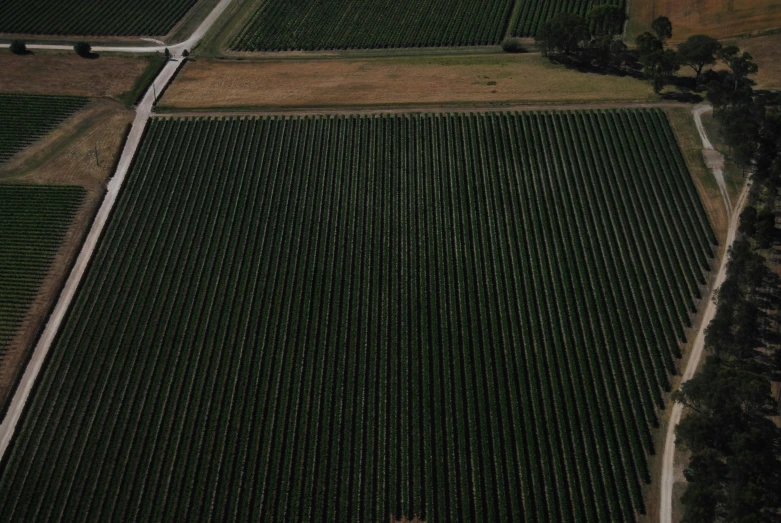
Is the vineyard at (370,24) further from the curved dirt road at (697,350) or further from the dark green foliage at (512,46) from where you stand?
the curved dirt road at (697,350)

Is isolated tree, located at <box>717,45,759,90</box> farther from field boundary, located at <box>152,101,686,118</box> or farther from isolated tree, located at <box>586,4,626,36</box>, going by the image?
isolated tree, located at <box>586,4,626,36</box>

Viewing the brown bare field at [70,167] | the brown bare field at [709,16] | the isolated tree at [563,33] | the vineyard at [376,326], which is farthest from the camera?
the brown bare field at [709,16]

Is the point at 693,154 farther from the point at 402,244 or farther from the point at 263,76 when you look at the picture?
the point at 263,76

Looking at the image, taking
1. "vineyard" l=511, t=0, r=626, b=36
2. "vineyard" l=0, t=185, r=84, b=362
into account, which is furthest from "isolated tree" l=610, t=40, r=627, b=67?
"vineyard" l=0, t=185, r=84, b=362

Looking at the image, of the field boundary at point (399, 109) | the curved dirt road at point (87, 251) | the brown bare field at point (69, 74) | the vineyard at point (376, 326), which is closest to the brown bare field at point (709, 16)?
the field boundary at point (399, 109)

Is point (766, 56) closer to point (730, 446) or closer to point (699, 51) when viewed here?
point (699, 51)

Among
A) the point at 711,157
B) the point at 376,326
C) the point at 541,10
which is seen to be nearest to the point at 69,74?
the point at 376,326
